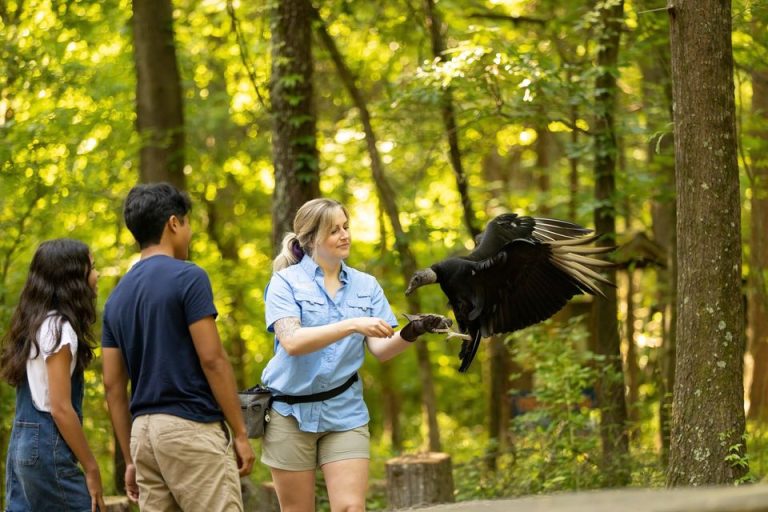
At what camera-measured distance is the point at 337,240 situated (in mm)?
4496

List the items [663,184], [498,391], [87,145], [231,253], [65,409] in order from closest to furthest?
[65,409] → [663,184] → [87,145] → [498,391] → [231,253]

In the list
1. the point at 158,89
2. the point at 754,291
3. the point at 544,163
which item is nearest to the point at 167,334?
the point at 158,89

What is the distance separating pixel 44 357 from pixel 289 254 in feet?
4.06

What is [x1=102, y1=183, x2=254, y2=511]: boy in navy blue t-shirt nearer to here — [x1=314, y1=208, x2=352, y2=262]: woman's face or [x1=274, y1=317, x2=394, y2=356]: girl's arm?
[x1=274, y1=317, x2=394, y2=356]: girl's arm

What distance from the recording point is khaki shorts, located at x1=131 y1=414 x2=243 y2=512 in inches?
149

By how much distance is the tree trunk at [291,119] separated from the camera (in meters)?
8.37

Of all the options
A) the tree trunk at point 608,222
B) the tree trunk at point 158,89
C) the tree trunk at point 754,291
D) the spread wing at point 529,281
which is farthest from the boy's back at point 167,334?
the tree trunk at point 754,291

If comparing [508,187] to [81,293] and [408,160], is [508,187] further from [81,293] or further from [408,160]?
[81,293]

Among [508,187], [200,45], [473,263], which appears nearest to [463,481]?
[473,263]

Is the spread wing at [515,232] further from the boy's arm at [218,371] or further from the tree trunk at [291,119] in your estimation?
the tree trunk at [291,119]

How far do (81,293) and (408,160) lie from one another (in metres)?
11.0

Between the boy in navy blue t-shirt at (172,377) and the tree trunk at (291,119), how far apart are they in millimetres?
4366

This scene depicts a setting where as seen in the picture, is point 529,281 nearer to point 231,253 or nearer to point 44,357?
point 44,357

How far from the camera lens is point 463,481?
9.49 metres
